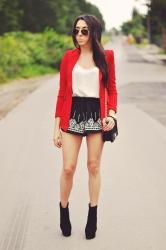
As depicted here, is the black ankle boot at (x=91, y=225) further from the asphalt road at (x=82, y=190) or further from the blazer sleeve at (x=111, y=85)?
the blazer sleeve at (x=111, y=85)

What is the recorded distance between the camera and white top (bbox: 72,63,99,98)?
4.30 metres

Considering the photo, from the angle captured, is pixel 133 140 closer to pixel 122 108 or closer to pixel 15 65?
pixel 122 108

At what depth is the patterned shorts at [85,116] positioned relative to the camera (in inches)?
171

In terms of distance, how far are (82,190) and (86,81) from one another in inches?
81.6

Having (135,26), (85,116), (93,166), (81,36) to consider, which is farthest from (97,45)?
(135,26)

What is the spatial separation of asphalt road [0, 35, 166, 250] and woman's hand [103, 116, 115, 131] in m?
0.93

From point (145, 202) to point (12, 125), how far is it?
19.2 ft

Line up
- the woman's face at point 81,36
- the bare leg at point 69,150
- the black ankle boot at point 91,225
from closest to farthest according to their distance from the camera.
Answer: the woman's face at point 81,36 < the bare leg at point 69,150 < the black ankle boot at point 91,225

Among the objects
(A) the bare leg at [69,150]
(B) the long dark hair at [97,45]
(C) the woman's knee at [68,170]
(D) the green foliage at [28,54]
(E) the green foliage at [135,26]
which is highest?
(B) the long dark hair at [97,45]

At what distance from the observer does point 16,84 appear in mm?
22641

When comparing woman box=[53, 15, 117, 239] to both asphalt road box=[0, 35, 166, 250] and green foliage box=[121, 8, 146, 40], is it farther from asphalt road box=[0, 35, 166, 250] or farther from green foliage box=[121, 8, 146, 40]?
green foliage box=[121, 8, 146, 40]

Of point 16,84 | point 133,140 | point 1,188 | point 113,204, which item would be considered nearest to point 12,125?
point 133,140

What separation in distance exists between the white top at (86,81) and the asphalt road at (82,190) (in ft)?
3.96

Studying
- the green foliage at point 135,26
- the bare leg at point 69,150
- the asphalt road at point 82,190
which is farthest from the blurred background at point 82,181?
the green foliage at point 135,26
